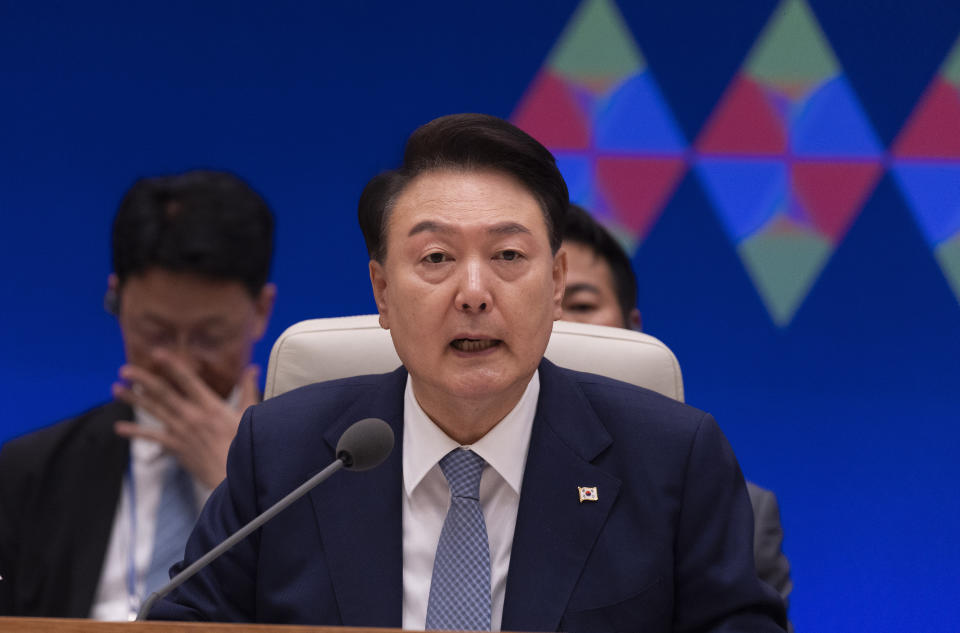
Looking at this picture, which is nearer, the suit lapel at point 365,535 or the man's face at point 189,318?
the suit lapel at point 365,535

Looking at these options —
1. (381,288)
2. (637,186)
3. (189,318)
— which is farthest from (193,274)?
(637,186)

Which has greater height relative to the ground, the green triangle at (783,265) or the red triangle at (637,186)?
the red triangle at (637,186)

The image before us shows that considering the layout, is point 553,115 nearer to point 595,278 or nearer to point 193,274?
point 595,278

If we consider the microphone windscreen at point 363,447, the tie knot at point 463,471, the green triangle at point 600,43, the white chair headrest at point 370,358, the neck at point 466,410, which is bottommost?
the microphone windscreen at point 363,447

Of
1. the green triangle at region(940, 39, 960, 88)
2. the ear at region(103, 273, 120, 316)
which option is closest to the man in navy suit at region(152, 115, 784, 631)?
the ear at region(103, 273, 120, 316)

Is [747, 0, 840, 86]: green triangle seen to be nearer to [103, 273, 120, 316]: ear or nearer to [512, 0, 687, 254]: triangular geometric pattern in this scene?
[512, 0, 687, 254]: triangular geometric pattern

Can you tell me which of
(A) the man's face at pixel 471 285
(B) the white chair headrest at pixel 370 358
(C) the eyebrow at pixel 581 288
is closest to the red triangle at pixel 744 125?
(C) the eyebrow at pixel 581 288

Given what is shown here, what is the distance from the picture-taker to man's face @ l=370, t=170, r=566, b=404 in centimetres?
156

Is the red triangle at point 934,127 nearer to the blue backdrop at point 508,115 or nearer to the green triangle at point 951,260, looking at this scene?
the blue backdrop at point 508,115

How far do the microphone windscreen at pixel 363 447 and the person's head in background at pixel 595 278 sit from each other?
4.28 feet

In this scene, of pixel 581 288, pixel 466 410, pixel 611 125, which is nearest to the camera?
pixel 466 410

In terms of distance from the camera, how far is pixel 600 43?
138 inches

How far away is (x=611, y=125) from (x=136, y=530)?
1.90 m

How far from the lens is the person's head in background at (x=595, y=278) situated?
8.74 feet
